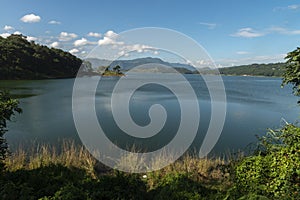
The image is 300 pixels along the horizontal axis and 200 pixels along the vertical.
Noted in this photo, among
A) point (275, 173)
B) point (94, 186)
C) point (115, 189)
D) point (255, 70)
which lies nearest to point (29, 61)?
point (94, 186)

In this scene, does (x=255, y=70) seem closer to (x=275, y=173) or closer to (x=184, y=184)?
(x=275, y=173)

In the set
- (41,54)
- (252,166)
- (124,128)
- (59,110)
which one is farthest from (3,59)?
(252,166)

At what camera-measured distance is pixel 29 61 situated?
55.2m

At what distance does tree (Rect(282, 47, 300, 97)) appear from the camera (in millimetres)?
4454

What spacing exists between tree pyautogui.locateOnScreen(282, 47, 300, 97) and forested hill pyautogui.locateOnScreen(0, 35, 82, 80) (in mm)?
49758

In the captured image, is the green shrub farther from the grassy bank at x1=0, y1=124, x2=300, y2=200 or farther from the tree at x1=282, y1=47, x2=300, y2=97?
the tree at x1=282, y1=47, x2=300, y2=97

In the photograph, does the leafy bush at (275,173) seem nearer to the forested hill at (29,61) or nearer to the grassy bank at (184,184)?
the grassy bank at (184,184)

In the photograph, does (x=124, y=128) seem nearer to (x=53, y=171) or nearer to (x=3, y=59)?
(x=53, y=171)

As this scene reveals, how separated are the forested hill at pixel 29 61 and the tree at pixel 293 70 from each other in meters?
49.8

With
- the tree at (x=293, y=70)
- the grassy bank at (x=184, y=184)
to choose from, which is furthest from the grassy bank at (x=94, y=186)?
the tree at (x=293, y=70)

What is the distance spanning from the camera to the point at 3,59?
46688mm

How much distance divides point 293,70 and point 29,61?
59.6 m

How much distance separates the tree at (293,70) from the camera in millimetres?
4454

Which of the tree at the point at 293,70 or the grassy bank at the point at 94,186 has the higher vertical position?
the tree at the point at 293,70
